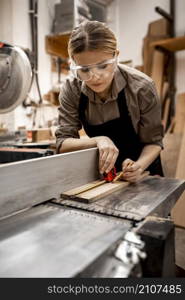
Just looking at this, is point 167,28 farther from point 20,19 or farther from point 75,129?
point 75,129

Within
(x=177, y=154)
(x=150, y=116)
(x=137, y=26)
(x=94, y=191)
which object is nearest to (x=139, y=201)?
(x=94, y=191)

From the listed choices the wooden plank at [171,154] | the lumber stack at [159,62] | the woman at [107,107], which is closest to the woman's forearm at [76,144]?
the woman at [107,107]

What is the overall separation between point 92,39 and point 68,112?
0.44 metres

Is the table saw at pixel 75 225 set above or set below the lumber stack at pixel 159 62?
below

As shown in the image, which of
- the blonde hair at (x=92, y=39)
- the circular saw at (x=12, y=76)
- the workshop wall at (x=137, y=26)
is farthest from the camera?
the workshop wall at (x=137, y=26)

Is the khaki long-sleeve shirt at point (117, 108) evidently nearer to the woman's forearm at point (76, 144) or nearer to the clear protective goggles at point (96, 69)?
the woman's forearm at point (76, 144)

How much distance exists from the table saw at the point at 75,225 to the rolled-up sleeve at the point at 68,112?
34 cm

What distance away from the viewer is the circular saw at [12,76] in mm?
1225

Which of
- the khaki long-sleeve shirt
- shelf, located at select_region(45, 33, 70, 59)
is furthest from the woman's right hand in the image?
shelf, located at select_region(45, 33, 70, 59)

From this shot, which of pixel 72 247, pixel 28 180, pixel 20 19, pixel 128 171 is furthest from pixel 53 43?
pixel 72 247

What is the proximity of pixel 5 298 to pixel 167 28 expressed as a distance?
12.7 ft

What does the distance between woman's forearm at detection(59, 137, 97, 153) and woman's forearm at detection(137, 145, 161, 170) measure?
0.84 feet

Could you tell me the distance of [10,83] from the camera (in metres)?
1.25

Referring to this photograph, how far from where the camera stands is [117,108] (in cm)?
142
